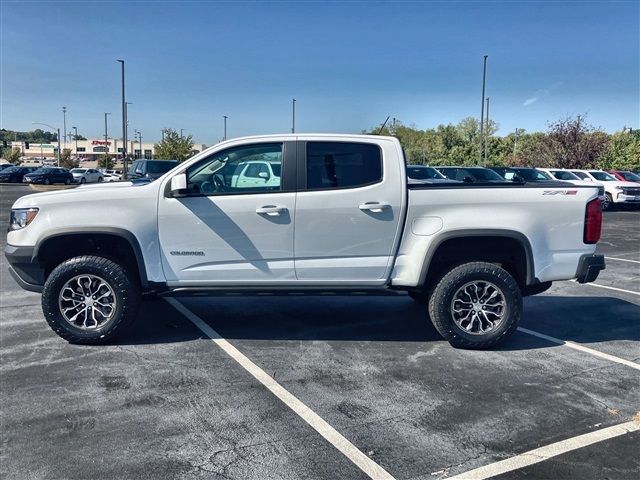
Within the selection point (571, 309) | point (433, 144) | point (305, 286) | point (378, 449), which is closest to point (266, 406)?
point (378, 449)

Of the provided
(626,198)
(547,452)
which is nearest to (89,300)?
(547,452)

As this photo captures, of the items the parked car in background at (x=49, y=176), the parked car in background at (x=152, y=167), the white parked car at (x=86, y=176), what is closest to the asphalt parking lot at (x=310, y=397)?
the parked car in background at (x=152, y=167)

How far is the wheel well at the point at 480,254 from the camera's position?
523 centimetres

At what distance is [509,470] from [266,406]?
5.57 ft

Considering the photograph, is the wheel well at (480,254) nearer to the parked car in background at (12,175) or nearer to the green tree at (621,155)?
the green tree at (621,155)

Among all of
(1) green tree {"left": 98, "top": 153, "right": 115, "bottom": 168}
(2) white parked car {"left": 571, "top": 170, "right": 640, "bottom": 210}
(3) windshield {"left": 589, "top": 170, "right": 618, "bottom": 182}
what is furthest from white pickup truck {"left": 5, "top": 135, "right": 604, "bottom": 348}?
(1) green tree {"left": 98, "top": 153, "right": 115, "bottom": 168}

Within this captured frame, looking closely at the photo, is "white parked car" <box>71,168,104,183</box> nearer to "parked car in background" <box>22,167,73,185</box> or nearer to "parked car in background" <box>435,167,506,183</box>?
"parked car in background" <box>22,167,73,185</box>

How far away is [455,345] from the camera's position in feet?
17.5

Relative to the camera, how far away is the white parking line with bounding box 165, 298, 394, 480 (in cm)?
324

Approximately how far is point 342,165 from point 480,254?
1.62 metres

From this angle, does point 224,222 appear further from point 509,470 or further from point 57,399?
point 509,470

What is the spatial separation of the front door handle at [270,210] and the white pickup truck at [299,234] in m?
0.01

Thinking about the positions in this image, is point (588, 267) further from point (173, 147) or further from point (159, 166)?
point (173, 147)

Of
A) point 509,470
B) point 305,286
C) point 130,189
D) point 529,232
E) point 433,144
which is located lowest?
point 509,470
